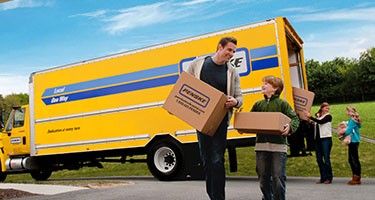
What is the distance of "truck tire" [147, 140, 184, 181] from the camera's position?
13.0 metres

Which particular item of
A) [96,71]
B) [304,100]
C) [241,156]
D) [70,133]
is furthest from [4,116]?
[304,100]

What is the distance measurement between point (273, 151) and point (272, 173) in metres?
0.26

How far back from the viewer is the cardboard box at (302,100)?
1152 centimetres

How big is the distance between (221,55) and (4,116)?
13333mm

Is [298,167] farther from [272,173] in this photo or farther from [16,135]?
[272,173]

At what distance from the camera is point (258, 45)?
11.8m

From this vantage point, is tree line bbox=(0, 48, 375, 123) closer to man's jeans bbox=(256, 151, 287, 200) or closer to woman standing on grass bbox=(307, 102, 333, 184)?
woman standing on grass bbox=(307, 102, 333, 184)

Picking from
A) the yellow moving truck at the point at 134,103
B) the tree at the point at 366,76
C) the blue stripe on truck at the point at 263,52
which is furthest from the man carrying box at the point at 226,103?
the tree at the point at 366,76

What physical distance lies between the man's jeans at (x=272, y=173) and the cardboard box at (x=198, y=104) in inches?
44.7

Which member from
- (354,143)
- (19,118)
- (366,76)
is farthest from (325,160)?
(366,76)

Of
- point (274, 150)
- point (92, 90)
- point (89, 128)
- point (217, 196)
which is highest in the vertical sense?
point (92, 90)

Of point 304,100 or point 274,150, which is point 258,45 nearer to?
point 304,100

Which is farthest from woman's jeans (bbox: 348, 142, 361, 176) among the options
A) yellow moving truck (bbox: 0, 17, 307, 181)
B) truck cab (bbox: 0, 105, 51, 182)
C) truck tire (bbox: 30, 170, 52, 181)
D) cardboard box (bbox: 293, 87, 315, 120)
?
truck tire (bbox: 30, 170, 52, 181)

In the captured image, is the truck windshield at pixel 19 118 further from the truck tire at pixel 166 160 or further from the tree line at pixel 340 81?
the tree line at pixel 340 81
